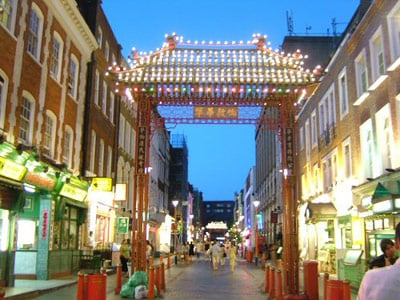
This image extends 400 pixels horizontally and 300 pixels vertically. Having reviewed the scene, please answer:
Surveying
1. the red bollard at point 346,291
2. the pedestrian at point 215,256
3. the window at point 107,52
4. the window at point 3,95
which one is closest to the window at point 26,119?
the window at point 3,95

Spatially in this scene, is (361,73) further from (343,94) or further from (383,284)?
(383,284)

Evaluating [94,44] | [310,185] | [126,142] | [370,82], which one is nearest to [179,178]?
[126,142]

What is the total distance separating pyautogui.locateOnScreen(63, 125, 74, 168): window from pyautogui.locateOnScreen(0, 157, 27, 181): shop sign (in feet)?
19.7

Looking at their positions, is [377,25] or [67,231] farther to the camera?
[67,231]

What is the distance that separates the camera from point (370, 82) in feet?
63.1

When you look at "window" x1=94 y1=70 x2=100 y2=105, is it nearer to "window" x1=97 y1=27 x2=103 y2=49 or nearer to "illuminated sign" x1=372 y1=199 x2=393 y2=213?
"window" x1=97 y1=27 x2=103 y2=49

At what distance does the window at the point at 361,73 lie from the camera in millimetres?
20188

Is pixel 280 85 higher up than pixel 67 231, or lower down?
higher up

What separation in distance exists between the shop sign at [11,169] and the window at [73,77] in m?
7.43

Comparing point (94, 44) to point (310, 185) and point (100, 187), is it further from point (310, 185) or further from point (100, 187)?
point (310, 185)

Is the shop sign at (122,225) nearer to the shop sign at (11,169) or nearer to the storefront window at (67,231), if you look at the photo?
the storefront window at (67,231)

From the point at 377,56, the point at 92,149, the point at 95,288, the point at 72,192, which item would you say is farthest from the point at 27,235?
the point at 377,56

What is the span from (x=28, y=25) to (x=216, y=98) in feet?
25.6

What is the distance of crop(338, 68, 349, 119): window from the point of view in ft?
74.6
